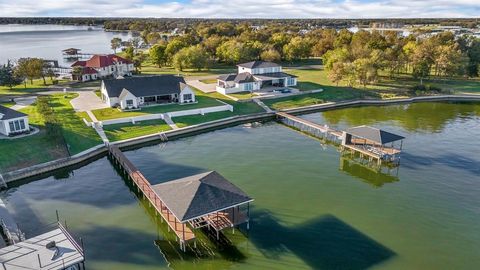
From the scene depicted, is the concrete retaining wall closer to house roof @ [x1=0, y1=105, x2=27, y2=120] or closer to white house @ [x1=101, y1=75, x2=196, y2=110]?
white house @ [x1=101, y1=75, x2=196, y2=110]

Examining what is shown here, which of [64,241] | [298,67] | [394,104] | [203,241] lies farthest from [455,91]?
[64,241]

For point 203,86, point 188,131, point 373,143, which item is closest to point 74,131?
point 188,131

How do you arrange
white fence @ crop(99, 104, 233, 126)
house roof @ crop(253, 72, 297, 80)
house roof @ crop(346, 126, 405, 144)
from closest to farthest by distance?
house roof @ crop(346, 126, 405, 144)
white fence @ crop(99, 104, 233, 126)
house roof @ crop(253, 72, 297, 80)

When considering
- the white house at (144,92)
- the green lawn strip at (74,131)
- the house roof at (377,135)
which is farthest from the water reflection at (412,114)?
the green lawn strip at (74,131)

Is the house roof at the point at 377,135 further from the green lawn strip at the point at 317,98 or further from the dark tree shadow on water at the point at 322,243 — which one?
the green lawn strip at the point at 317,98

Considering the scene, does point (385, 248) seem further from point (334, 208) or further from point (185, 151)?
point (185, 151)

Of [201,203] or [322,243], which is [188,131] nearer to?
[201,203]

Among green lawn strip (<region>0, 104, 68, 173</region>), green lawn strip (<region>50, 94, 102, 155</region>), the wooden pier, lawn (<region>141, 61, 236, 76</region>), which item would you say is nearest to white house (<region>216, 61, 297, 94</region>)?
the wooden pier

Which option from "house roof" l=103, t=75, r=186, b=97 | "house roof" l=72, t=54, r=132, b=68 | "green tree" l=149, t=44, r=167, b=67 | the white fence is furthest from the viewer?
"green tree" l=149, t=44, r=167, b=67
